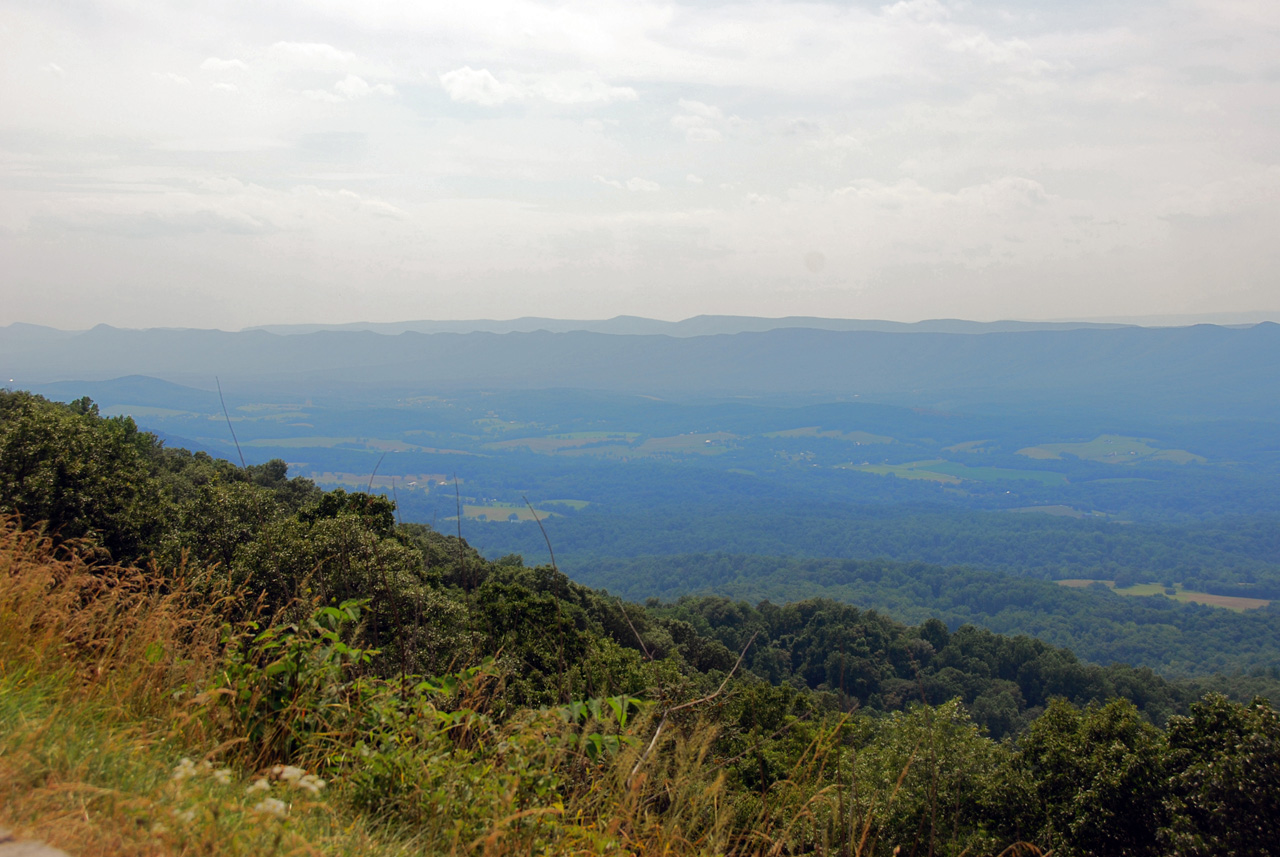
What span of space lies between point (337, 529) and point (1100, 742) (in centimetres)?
1822

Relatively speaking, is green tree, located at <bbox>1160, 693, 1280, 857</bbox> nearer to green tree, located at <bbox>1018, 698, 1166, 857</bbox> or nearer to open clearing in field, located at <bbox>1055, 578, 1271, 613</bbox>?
green tree, located at <bbox>1018, 698, 1166, 857</bbox>

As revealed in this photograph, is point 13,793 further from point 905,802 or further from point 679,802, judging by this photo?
point 905,802

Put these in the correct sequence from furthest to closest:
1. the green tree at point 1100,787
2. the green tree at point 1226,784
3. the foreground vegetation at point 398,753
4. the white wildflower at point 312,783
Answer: the green tree at point 1100,787 → the green tree at point 1226,784 → the foreground vegetation at point 398,753 → the white wildflower at point 312,783

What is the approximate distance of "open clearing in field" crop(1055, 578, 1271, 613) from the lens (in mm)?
140250

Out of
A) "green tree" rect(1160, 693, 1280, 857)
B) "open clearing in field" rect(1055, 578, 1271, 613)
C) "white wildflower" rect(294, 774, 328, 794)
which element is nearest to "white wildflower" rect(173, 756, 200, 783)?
"white wildflower" rect(294, 774, 328, 794)

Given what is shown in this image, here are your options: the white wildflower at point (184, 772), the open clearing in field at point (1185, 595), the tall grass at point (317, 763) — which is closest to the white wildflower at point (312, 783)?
the tall grass at point (317, 763)

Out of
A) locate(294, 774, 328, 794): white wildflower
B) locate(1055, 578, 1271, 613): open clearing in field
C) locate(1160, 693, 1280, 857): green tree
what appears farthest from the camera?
locate(1055, 578, 1271, 613): open clearing in field

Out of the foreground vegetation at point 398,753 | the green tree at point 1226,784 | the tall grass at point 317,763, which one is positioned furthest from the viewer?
the green tree at point 1226,784

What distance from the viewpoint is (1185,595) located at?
496ft

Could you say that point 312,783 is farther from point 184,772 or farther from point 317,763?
point 317,763

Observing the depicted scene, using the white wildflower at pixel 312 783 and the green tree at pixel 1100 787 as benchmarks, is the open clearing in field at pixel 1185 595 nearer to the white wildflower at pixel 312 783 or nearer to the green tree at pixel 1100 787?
the green tree at pixel 1100 787

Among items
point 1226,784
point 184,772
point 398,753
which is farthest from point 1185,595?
point 184,772

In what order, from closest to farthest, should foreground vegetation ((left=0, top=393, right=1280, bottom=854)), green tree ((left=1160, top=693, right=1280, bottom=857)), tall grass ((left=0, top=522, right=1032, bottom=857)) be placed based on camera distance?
tall grass ((left=0, top=522, right=1032, bottom=857)) < foreground vegetation ((left=0, top=393, right=1280, bottom=854)) < green tree ((left=1160, top=693, right=1280, bottom=857))

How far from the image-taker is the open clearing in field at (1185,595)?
460ft
